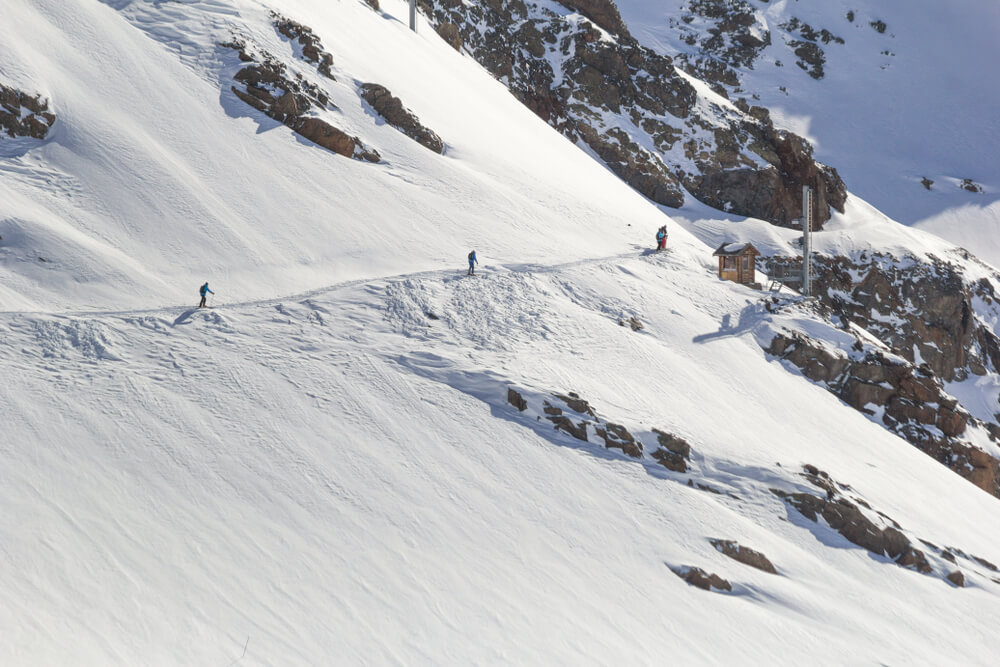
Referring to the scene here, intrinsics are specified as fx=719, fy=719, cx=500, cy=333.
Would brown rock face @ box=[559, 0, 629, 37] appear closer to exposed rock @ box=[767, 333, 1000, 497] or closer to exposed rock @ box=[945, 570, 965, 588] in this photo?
exposed rock @ box=[767, 333, 1000, 497]

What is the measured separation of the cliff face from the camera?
5403 cm

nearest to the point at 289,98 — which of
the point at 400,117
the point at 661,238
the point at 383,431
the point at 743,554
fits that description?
the point at 400,117

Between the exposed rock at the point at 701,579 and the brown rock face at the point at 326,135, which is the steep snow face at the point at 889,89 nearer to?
the brown rock face at the point at 326,135

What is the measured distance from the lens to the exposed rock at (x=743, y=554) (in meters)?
15.5

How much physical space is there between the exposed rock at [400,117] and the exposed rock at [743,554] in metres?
24.5

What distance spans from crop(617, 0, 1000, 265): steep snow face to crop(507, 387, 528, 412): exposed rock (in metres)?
58.6

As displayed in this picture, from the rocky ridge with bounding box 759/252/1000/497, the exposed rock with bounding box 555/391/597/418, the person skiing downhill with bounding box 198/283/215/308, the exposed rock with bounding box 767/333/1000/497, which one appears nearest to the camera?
the exposed rock with bounding box 555/391/597/418

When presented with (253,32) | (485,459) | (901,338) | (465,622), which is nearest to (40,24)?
(253,32)

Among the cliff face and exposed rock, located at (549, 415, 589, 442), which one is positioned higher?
the cliff face

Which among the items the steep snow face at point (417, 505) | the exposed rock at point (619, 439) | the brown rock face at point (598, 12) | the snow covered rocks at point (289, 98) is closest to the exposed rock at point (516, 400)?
the steep snow face at point (417, 505)

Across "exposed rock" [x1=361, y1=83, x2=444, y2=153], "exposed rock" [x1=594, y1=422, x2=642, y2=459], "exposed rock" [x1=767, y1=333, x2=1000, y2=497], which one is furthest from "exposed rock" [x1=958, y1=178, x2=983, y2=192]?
"exposed rock" [x1=594, y1=422, x2=642, y2=459]

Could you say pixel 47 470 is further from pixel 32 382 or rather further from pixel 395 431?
pixel 395 431

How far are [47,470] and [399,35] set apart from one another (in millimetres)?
39106

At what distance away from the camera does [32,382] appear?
15.8 m
